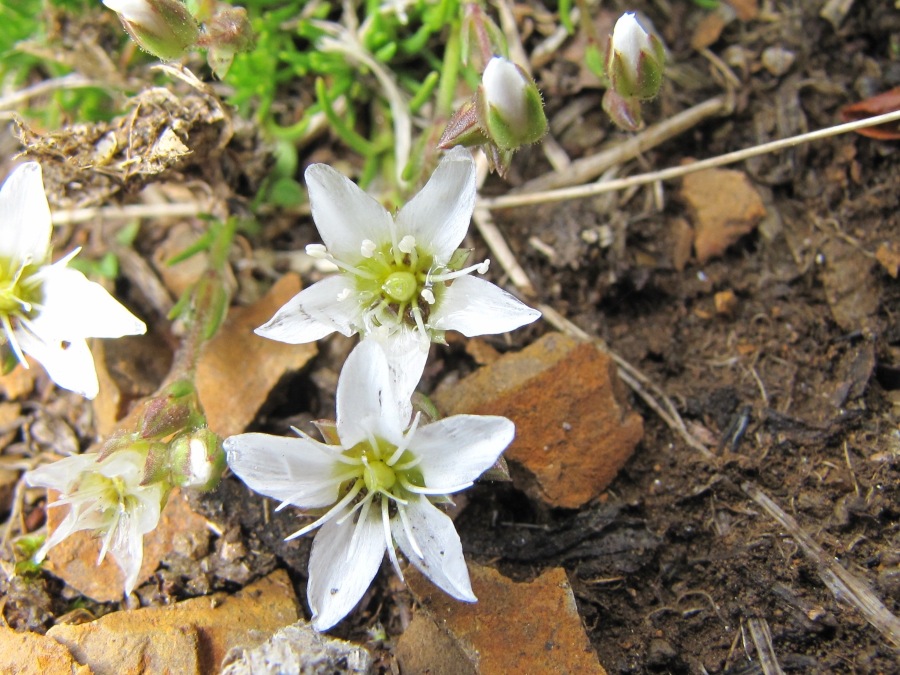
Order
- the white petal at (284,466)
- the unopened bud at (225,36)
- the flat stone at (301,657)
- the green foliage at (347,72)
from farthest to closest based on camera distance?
the green foliage at (347,72) → the unopened bud at (225,36) → the white petal at (284,466) → the flat stone at (301,657)

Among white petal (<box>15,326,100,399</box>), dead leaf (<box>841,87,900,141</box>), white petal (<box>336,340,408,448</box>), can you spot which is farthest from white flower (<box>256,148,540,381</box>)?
dead leaf (<box>841,87,900,141</box>)

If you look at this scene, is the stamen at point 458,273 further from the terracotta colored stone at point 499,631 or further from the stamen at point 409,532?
the terracotta colored stone at point 499,631

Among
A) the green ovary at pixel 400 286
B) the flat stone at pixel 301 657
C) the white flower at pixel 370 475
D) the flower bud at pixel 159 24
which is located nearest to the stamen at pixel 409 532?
the white flower at pixel 370 475

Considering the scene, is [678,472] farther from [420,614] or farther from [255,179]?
[255,179]

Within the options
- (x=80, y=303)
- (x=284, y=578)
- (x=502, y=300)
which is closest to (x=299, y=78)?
(x=80, y=303)

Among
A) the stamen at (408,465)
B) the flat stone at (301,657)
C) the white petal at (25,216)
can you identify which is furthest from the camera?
the white petal at (25,216)
